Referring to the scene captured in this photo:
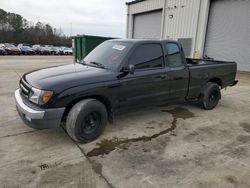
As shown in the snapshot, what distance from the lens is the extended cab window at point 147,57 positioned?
13.3 feet

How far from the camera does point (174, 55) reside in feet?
15.5

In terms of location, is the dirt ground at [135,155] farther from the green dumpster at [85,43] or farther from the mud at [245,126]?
the green dumpster at [85,43]

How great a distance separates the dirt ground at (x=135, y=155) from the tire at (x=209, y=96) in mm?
653

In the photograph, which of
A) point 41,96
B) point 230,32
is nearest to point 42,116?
point 41,96

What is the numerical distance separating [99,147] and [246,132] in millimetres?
2958

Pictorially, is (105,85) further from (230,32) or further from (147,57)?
(230,32)

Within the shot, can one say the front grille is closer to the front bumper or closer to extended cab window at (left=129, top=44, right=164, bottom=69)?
the front bumper

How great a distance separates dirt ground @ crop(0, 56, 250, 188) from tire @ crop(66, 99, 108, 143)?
0.51 feet

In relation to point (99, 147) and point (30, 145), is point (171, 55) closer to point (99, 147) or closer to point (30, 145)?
point (99, 147)

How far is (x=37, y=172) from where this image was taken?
2.81m

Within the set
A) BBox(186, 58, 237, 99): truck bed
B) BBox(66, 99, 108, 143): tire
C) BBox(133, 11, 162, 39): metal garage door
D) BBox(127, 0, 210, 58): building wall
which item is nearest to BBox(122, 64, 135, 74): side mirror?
BBox(66, 99, 108, 143): tire

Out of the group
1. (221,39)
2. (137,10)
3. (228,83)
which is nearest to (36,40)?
(137,10)

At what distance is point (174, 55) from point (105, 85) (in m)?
1.90

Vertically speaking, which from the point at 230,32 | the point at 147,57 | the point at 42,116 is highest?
the point at 230,32
